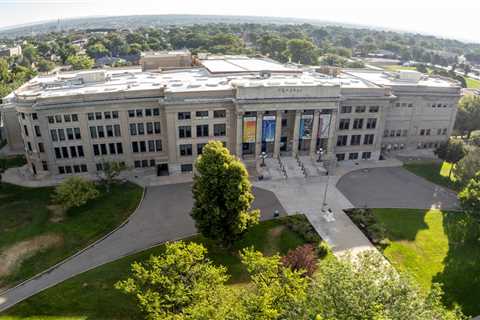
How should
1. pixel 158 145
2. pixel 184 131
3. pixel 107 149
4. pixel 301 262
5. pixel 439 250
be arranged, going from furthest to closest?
pixel 158 145, pixel 107 149, pixel 184 131, pixel 439 250, pixel 301 262

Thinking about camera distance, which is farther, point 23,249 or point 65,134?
point 65,134

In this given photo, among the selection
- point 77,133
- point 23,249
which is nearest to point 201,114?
point 77,133

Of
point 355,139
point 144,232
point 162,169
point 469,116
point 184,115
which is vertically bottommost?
point 144,232

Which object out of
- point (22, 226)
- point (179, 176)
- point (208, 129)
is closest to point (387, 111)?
point (208, 129)

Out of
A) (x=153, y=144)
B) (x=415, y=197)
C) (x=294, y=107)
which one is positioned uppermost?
(x=294, y=107)

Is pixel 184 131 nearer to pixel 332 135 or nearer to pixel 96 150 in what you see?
pixel 96 150

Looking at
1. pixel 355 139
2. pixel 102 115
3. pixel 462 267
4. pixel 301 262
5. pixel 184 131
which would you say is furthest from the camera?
pixel 355 139

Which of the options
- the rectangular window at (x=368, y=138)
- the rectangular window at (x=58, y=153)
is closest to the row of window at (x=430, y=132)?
the rectangular window at (x=368, y=138)

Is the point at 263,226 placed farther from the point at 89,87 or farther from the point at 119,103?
the point at 89,87
